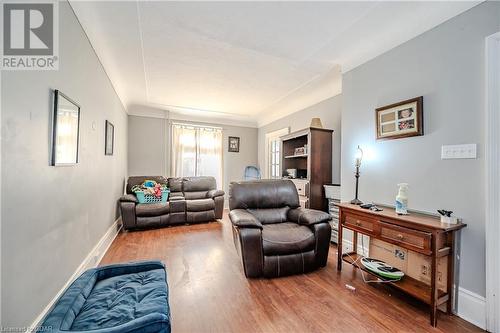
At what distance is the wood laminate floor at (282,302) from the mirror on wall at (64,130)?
1.42 m

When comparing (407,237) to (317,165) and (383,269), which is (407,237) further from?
(317,165)

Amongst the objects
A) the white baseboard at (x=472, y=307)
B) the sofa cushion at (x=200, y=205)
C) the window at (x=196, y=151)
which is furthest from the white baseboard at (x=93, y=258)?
the white baseboard at (x=472, y=307)

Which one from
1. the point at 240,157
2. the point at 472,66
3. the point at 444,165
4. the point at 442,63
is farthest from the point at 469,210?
the point at 240,157

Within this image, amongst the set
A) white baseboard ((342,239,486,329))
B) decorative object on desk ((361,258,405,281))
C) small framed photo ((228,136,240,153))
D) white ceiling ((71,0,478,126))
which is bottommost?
white baseboard ((342,239,486,329))

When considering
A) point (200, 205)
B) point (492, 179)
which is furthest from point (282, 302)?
point (200, 205)

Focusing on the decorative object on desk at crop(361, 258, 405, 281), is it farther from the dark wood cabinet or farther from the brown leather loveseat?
the brown leather loveseat

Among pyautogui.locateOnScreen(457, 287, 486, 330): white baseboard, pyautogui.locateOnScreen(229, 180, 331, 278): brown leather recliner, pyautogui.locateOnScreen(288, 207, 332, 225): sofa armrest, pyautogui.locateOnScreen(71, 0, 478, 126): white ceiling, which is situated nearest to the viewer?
pyautogui.locateOnScreen(457, 287, 486, 330): white baseboard

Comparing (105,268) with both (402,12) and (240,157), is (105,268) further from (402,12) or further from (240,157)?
(240,157)

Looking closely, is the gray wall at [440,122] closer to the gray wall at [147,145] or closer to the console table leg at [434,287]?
the console table leg at [434,287]

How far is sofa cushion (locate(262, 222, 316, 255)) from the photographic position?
2148mm

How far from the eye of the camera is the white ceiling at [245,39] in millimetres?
1878

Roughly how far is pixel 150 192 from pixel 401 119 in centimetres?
409

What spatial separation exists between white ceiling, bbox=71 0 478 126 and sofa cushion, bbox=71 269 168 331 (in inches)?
84.2
